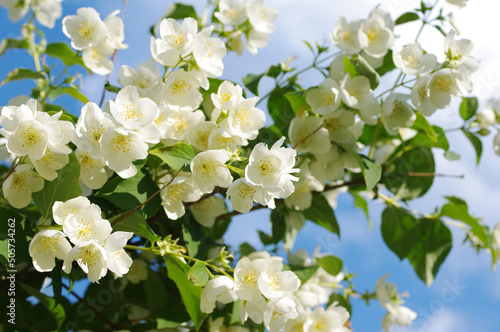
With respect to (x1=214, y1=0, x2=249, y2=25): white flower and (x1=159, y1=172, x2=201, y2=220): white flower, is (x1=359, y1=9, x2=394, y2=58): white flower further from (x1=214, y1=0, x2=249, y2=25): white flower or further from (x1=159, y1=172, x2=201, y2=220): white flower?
(x1=159, y1=172, x2=201, y2=220): white flower

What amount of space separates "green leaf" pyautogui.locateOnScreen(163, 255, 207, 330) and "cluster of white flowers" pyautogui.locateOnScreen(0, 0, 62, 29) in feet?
3.43

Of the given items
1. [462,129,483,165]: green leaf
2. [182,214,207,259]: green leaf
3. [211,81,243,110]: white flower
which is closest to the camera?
[211,81,243,110]: white flower

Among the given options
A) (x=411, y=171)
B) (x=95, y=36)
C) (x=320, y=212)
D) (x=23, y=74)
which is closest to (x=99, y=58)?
(x=95, y=36)

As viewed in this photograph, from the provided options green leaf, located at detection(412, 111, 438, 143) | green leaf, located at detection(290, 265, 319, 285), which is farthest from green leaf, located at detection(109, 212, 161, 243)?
green leaf, located at detection(412, 111, 438, 143)

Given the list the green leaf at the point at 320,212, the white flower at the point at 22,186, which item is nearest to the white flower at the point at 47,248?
the white flower at the point at 22,186

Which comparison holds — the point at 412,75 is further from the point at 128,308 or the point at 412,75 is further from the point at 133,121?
the point at 128,308

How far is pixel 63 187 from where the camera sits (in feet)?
3.20

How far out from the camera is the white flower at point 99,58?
→ 1342mm

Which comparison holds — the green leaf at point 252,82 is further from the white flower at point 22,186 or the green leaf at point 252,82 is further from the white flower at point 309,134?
the white flower at point 22,186

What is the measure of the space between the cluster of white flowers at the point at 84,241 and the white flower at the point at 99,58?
54 cm

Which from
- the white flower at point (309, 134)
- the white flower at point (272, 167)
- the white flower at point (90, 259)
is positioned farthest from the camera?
the white flower at point (309, 134)

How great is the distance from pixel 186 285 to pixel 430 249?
2.62 ft

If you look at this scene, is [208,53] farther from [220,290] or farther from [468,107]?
[468,107]

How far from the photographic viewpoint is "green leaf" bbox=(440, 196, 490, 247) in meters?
1.46
